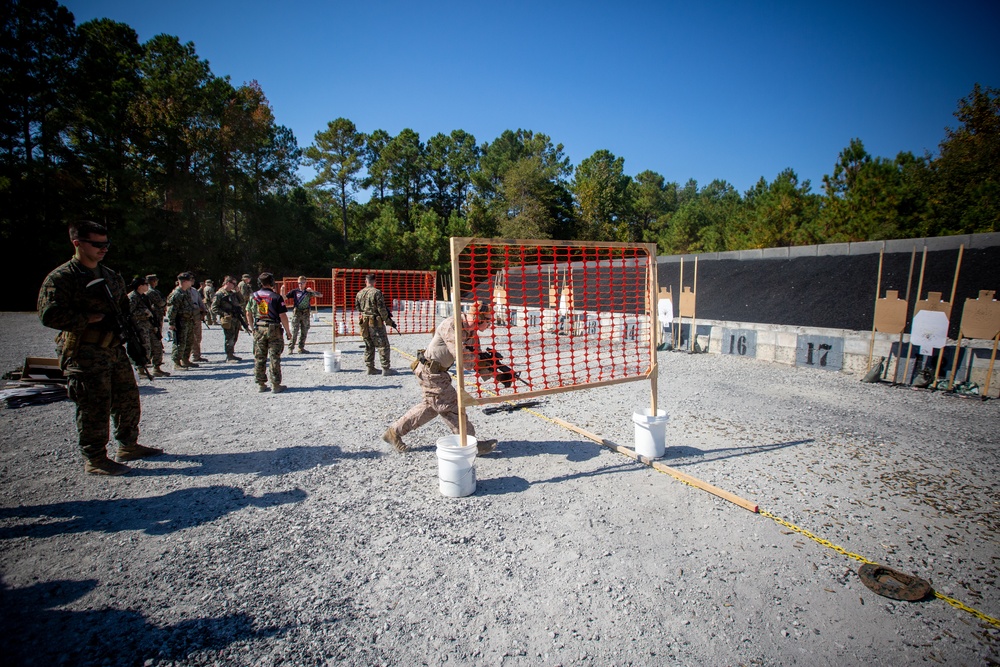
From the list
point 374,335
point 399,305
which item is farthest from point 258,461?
point 399,305

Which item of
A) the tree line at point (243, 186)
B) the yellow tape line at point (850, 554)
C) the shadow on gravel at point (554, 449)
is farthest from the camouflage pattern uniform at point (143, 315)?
the tree line at point (243, 186)

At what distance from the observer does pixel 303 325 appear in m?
11.1

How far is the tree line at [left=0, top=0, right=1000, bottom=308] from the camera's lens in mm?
20812

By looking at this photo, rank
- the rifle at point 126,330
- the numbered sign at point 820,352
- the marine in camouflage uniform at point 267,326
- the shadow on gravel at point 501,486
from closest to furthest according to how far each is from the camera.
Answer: the shadow on gravel at point 501,486 < the rifle at point 126,330 < the marine in camouflage uniform at point 267,326 < the numbered sign at point 820,352

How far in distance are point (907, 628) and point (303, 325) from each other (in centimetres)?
1163

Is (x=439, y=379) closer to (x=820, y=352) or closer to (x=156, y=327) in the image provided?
(x=156, y=327)

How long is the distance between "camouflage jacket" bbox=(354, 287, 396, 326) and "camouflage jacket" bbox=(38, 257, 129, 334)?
4.31m

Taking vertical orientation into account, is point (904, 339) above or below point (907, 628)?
above

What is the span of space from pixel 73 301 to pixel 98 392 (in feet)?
2.64

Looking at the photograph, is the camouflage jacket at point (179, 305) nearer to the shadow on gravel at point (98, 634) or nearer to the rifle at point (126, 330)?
the rifle at point (126, 330)

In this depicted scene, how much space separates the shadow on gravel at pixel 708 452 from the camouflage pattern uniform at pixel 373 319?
5514 millimetres

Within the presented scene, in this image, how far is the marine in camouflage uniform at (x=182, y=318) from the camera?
843 centimetres

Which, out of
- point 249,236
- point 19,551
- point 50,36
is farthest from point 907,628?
point 50,36

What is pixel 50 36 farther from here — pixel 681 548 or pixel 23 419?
pixel 681 548
